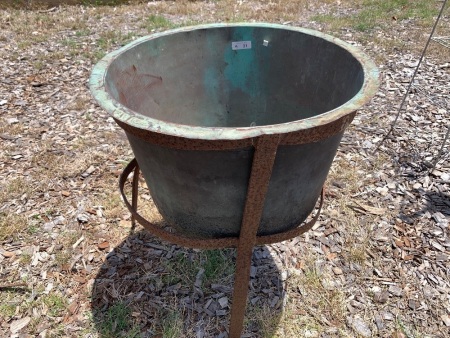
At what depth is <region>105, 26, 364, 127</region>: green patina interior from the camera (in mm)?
2018

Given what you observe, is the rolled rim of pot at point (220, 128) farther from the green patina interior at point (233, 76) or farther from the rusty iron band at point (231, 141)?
the green patina interior at point (233, 76)

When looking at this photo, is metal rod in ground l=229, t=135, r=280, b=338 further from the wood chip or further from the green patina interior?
the wood chip

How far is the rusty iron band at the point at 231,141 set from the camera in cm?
127

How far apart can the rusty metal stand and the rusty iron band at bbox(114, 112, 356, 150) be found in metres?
0.05

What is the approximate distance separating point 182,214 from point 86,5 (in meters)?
7.03

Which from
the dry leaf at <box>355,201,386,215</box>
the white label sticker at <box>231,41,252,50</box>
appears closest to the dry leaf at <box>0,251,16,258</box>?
the white label sticker at <box>231,41,252,50</box>

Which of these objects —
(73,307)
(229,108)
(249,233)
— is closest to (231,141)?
(249,233)

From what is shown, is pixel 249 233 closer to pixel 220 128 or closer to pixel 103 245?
pixel 220 128

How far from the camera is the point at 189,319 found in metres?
2.26

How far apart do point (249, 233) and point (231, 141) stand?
0.51m

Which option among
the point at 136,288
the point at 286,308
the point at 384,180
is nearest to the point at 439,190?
the point at 384,180

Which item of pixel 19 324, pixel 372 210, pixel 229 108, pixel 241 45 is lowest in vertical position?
pixel 19 324

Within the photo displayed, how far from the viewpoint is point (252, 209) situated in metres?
1.51

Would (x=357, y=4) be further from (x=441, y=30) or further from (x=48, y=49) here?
(x=48, y=49)
